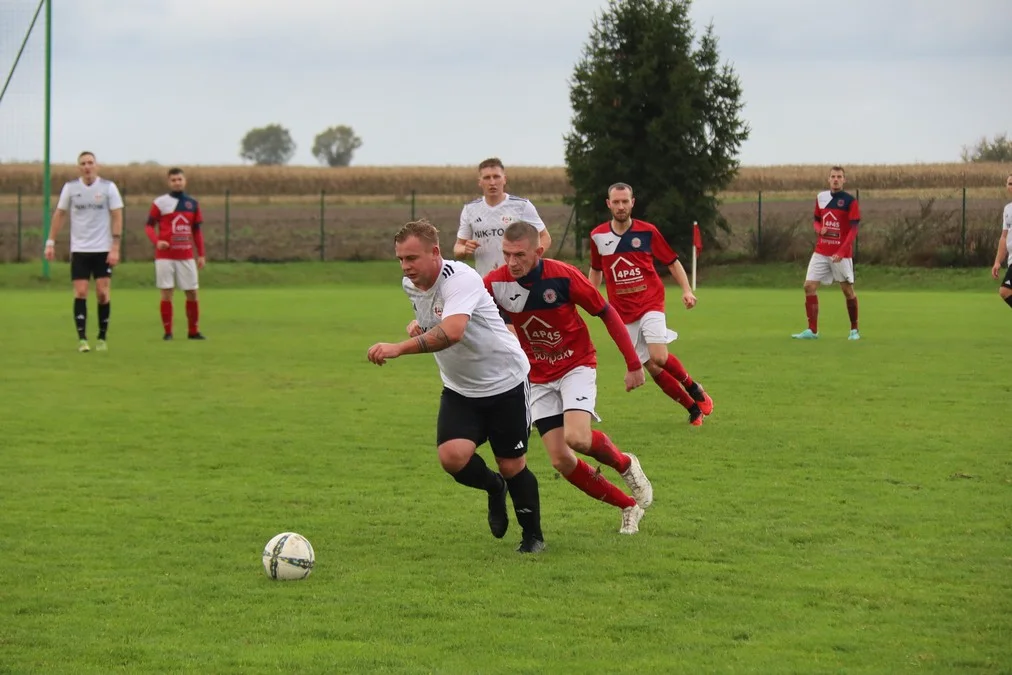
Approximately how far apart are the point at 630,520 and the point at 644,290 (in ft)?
14.2

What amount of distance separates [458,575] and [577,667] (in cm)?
151

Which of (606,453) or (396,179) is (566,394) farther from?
(396,179)

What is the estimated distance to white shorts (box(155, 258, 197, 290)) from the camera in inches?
728

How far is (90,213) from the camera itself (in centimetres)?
1698

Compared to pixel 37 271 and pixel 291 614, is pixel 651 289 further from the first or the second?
pixel 37 271

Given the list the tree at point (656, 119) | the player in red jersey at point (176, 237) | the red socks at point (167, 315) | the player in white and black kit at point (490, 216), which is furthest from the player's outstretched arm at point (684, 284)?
the tree at point (656, 119)

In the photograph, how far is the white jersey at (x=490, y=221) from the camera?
39.1 feet

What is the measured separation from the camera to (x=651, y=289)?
37.0 feet

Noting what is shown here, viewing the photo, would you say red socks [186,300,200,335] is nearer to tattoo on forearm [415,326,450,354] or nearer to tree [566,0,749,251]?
tattoo on forearm [415,326,450,354]

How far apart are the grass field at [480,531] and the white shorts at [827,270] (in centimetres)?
309

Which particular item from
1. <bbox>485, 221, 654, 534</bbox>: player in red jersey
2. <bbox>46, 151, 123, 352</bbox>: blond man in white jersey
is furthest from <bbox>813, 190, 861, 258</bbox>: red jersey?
<bbox>485, 221, 654, 534</bbox>: player in red jersey

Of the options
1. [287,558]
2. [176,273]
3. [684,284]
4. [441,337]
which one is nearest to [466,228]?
[684,284]

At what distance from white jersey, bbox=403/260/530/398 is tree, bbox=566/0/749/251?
28786mm

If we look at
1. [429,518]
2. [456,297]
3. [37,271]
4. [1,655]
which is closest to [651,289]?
[429,518]
